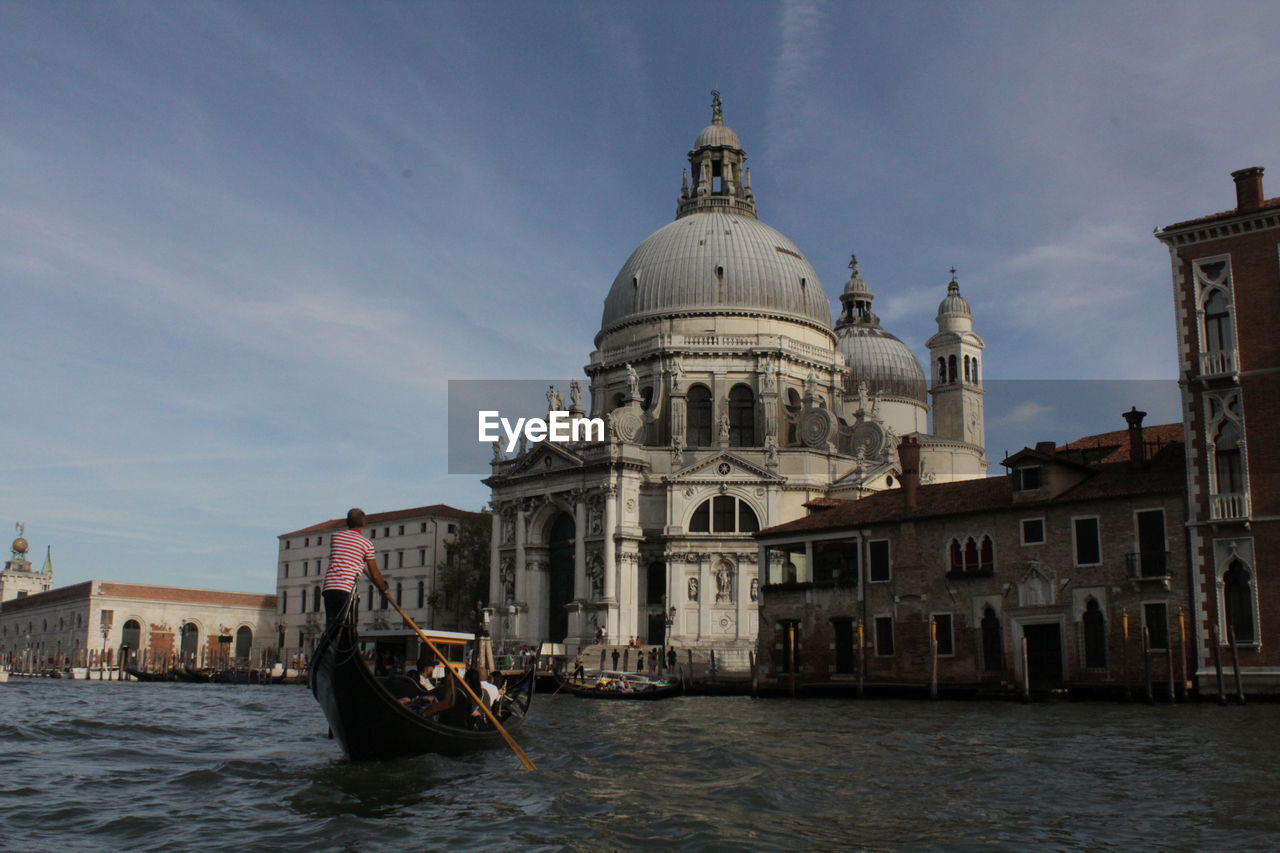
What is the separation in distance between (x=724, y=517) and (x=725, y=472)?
1.73 meters

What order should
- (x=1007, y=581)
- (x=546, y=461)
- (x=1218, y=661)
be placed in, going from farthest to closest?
(x=546, y=461) → (x=1007, y=581) → (x=1218, y=661)

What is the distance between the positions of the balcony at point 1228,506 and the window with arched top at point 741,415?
29.1 meters

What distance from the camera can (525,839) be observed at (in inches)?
459

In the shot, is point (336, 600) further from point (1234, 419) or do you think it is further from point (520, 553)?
point (520, 553)

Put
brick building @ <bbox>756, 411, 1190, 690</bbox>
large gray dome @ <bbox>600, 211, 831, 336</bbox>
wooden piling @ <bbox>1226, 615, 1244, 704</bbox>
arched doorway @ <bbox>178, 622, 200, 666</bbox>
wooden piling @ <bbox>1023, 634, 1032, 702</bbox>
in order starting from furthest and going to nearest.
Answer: arched doorway @ <bbox>178, 622, 200, 666</bbox> → large gray dome @ <bbox>600, 211, 831, 336</bbox> → wooden piling @ <bbox>1023, 634, 1032, 702</bbox> → brick building @ <bbox>756, 411, 1190, 690</bbox> → wooden piling @ <bbox>1226, 615, 1244, 704</bbox>

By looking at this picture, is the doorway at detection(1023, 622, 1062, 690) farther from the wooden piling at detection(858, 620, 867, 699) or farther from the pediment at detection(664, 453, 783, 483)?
the pediment at detection(664, 453, 783, 483)

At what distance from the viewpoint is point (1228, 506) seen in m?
26.3

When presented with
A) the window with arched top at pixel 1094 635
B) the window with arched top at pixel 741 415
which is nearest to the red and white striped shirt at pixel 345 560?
the window with arched top at pixel 1094 635

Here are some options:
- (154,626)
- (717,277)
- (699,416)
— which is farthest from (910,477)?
(154,626)

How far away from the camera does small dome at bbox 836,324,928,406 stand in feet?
208

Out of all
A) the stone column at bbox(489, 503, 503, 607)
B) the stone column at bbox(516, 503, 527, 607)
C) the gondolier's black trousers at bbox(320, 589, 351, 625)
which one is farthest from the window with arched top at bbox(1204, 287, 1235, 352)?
the stone column at bbox(489, 503, 503, 607)

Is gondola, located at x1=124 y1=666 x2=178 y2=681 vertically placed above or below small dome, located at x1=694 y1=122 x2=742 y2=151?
below

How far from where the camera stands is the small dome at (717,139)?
63.6 metres

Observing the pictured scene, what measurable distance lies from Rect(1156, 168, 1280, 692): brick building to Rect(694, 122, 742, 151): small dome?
3781cm
